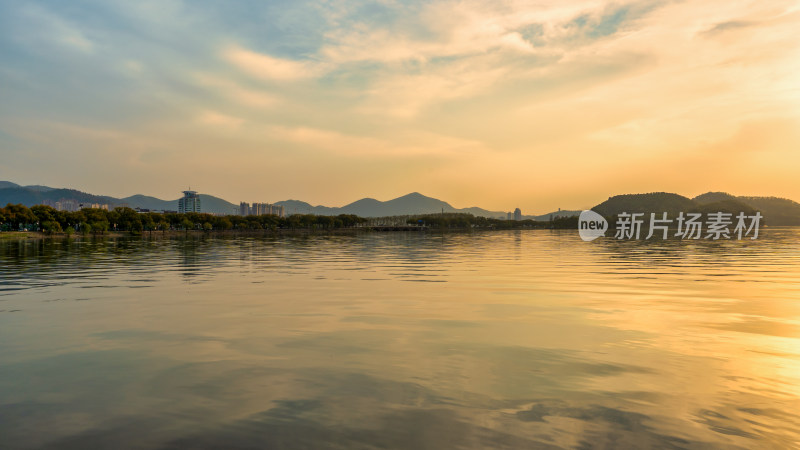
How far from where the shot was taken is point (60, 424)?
11422 millimetres

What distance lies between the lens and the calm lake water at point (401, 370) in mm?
10836

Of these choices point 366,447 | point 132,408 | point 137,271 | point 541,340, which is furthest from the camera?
point 137,271

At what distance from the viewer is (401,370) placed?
15.7m

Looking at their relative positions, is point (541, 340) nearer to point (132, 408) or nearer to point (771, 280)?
point (132, 408)

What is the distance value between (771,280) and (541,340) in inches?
1371

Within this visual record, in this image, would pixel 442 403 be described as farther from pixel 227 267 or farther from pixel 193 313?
pixel 227 267

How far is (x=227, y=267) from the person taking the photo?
56.8 meters

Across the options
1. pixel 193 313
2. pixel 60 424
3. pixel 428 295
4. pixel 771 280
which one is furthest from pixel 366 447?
pixel 771 280

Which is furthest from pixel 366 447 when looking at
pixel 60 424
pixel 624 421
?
pixel 60 424

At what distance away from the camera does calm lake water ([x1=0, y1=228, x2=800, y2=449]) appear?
35.6ft

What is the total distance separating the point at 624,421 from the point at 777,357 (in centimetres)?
1000

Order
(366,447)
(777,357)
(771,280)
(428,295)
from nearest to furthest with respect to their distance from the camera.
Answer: (366,447), (777,357), (428,295), (771,280)

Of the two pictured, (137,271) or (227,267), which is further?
(227,267)

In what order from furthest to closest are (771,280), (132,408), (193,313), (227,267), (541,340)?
(227,267)
(771,280)
(193,313)
(541,340)
(132,408)
